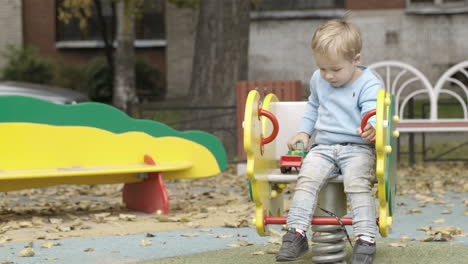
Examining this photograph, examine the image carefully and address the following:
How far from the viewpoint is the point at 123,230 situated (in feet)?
21.0

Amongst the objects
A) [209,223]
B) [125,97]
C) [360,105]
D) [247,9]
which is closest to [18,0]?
[125,97]

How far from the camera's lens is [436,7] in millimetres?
20047

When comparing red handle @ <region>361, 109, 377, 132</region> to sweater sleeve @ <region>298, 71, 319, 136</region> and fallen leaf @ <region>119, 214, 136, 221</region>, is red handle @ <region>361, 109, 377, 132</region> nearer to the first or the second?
sweater sleeve @ <region>298, 71, 319, 136</region>

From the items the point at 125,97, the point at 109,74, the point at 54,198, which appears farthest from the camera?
the point at 109,74

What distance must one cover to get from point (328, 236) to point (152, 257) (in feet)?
3.76

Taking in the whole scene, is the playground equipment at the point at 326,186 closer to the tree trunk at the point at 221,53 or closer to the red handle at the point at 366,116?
the red handle at the point at 366,116

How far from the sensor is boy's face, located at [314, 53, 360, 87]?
4645 millimetres

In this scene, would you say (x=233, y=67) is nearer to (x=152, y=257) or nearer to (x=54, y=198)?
(x=54, y=198)

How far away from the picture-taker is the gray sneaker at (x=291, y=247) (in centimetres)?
454

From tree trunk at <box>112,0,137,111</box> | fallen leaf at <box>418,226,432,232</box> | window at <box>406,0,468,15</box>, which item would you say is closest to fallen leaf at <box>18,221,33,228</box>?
fallen leaf at <box>418,226,432,232</box>

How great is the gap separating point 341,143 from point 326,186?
0.25m

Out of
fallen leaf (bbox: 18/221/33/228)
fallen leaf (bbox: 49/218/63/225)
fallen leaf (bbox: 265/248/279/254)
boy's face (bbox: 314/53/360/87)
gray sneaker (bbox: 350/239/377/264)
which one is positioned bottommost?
fallen leaf (bbox: 49/218/63/225)

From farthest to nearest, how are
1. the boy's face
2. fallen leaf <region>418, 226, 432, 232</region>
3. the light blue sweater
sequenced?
1. fallen leaf <region>418, 226, 432, 232</region>
2. the light blue sweater
3. the boy's face

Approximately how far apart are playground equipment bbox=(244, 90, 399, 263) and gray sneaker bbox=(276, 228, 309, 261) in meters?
0.14
